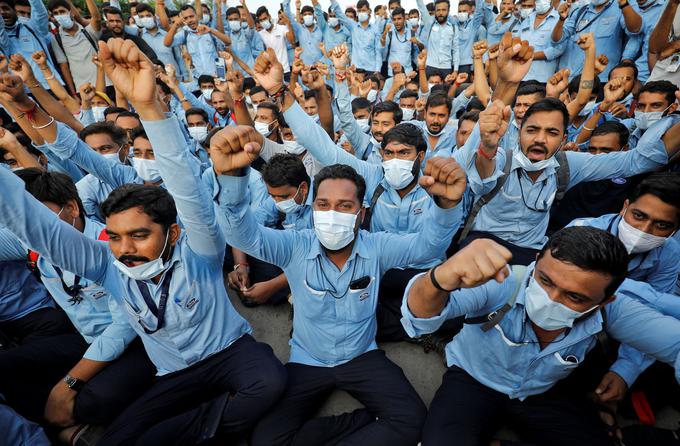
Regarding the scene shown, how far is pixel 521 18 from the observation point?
6.95 m

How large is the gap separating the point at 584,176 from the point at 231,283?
351 cm

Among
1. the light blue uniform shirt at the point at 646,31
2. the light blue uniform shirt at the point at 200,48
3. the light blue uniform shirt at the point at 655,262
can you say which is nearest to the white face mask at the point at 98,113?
the light blue uniform shirt at the point at 200,48

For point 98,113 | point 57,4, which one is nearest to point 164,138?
point 98,113

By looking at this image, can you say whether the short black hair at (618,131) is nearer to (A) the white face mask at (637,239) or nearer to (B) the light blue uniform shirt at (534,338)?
(A) the white face mask at (637,239)

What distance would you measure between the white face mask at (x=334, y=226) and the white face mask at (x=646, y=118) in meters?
3.41

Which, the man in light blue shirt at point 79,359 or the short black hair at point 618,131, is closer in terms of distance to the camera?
the man in light blue shirt at point 79,359

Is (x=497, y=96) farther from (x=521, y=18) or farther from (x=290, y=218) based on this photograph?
(x=521, y=18)

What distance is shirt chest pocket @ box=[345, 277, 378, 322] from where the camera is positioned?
7.43 feet

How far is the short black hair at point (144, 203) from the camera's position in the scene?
6.22ft

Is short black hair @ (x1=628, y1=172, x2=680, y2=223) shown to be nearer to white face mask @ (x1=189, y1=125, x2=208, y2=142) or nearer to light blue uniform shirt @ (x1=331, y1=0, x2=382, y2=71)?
white face mask @ (x1=189, y1=125, x2=208, y2=142)

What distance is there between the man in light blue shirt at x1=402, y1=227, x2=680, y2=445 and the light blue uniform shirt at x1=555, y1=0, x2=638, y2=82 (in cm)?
533

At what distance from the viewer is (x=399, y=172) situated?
3037 mm

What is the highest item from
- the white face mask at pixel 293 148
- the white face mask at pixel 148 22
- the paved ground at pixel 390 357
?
the white face mask at pixel 148 22

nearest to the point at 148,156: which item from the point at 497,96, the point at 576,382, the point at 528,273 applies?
the point at 497,96
